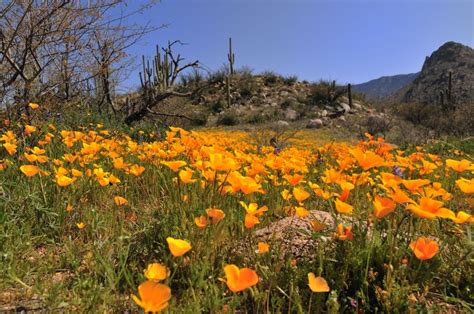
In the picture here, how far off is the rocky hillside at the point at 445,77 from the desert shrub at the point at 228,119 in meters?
15.2

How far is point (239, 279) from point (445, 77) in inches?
1408

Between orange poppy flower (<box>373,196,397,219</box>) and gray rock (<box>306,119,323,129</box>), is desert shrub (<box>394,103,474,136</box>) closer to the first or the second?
gray rock (<box>306,119,323,129</box>)

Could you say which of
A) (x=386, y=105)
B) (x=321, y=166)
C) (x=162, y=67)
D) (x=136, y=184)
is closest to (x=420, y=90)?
(x=386, y=105)

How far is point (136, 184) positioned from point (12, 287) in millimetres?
1315

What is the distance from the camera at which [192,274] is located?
4.93ft

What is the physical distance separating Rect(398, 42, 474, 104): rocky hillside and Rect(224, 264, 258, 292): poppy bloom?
94.3ft

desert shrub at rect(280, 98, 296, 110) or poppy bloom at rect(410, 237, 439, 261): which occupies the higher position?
desert shrub at rect(280, 98, 296, 110)

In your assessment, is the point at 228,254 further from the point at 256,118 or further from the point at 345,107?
the point at 345,107

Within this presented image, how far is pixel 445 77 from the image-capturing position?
31562 millimetres

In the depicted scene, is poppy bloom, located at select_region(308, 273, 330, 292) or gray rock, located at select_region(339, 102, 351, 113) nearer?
poppy bloom, located at select_region(308, 273, 330, 292)

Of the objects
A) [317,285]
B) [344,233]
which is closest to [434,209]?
[344,233]

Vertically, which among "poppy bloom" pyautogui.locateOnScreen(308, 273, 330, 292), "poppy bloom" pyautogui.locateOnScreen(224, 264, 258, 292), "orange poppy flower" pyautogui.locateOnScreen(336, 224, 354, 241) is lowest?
"poppy bloom" pyautogui.locateOnScreen(308, 273, 330, 292)

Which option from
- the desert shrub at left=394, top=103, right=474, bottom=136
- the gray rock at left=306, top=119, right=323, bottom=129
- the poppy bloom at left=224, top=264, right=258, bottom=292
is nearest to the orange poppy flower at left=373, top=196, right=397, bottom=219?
the poppy bloom at left=224, top=264, right=258, bottom=292

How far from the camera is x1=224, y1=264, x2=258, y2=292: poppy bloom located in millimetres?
983
